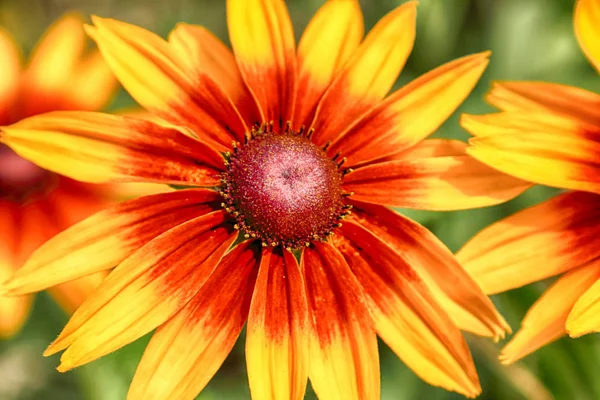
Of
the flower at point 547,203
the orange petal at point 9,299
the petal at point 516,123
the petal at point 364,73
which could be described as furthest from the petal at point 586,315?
the orange petal at point 9,299

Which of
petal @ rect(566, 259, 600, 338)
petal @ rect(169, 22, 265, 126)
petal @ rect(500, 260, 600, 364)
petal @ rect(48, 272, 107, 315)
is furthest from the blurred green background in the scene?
petal @ rect(169, 22, 265, 126)

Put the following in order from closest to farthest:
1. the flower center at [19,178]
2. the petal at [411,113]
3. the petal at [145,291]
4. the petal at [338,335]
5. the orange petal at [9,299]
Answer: the petal at [145,291]
the petal at [338,335]
the petal at [411,113]
the orange petal at [9,299]
the flower center at [19,178]

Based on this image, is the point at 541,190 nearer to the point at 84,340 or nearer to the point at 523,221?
the point at 523,221

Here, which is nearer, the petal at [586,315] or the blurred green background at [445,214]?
the petal at [586,315]

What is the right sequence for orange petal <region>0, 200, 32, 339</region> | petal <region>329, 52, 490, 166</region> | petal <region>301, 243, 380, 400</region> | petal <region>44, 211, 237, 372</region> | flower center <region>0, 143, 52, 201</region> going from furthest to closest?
1. flower center <region>0, 143, 52, 201</region>
2. orange petal <region>0, 200, 32, 339</region>
3. petal <region>329, 52, 490, 166</region>
4. petal <region>301, 243, 380, 400</region>
5. petal <region>44, 211, 237, 372</region>

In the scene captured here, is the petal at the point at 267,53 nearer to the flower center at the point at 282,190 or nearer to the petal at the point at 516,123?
the flower center at the point at 282,190

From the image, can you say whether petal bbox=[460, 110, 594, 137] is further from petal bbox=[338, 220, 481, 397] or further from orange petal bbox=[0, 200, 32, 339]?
orange petal bbox=[0, 200, 32, 339]

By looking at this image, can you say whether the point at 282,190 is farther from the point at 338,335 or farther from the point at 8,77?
the point at 8,77
